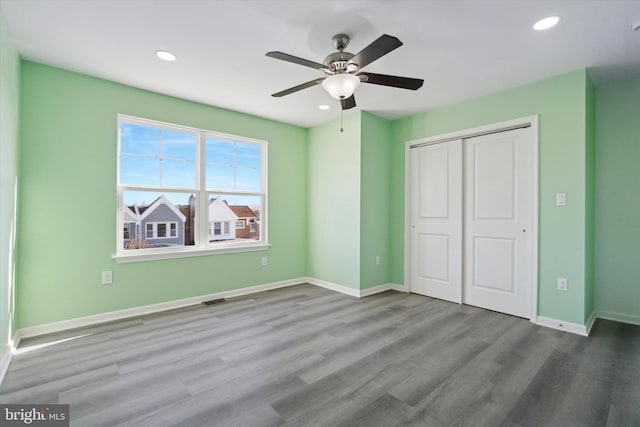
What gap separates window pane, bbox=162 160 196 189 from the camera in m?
3.56

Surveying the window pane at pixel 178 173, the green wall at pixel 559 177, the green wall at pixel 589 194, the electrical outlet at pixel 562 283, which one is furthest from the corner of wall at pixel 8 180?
the green wall at pixel 589 194

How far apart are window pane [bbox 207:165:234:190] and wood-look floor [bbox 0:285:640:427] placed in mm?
1710

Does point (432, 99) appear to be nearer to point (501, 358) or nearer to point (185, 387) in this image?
point (501, 358)

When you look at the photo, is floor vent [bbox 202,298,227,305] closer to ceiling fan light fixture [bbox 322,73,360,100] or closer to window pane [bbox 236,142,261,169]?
window pane [bbox 236,142,261,169]

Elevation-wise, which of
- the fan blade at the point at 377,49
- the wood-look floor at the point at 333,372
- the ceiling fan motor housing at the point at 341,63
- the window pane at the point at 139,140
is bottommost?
the wood-look floor at the point at 333,372

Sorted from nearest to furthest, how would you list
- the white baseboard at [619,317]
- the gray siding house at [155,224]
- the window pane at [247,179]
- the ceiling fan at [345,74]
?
the ceiling fan at [345,74]
the white baseboard at [619,317]
the gray siding house at [155,224]
the window pane at [247,179]

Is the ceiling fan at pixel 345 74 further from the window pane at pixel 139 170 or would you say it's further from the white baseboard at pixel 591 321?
the white baseboard at pixel 591 321

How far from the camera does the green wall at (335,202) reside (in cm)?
414

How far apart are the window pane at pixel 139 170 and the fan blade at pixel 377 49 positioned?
2.65 m

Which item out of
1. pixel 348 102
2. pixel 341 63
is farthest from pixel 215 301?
pixel 341 63

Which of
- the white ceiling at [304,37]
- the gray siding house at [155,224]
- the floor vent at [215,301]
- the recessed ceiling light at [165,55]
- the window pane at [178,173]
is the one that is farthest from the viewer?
the floor vent at [215,301]

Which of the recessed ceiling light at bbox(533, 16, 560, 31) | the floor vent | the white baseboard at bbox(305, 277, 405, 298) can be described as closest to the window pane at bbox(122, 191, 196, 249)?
the floor vent

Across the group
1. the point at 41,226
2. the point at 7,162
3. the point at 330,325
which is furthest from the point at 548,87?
the point at 41,226

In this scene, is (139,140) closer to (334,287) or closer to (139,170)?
(139,170)
